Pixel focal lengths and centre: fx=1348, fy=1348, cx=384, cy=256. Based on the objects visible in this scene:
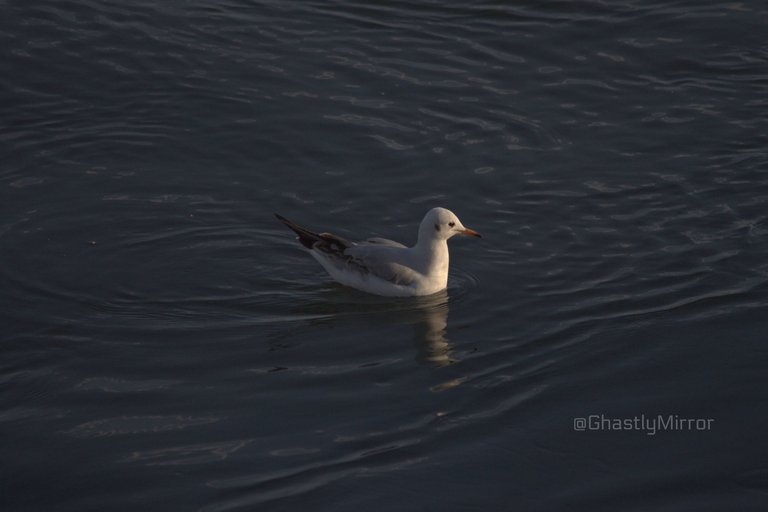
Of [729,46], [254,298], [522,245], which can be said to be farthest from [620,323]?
[729,46]

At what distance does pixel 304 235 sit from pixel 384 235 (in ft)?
3.40

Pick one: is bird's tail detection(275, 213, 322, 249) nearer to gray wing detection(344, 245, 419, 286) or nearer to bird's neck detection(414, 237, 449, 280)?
gray wing detection(344, 245, 419, 286)

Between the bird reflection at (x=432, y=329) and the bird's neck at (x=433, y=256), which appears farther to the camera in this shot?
the bird's neck at (x=433, y=256)

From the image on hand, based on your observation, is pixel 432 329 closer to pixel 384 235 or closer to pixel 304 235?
pixel 304 235

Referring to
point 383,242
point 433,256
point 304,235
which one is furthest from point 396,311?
point 304,235

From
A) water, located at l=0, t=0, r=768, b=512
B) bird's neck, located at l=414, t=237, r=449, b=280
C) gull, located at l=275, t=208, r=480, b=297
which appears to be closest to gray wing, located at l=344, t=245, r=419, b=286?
gull, located at l=275, t=208, r=480, b=297

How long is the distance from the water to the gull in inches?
7.3

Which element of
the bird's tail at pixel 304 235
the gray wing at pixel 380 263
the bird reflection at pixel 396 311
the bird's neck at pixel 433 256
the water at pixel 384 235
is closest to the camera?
the water at pixel 384 235

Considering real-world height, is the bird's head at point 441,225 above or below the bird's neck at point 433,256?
above

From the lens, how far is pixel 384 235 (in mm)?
13289

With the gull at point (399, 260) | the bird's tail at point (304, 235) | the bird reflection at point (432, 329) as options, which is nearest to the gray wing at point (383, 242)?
the gull at point (399, 260)

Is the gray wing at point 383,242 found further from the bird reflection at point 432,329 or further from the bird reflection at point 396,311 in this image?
the bird reflection at point 432,329

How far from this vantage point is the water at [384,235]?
9234 millimetres

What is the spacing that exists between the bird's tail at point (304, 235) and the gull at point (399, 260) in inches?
0.8
